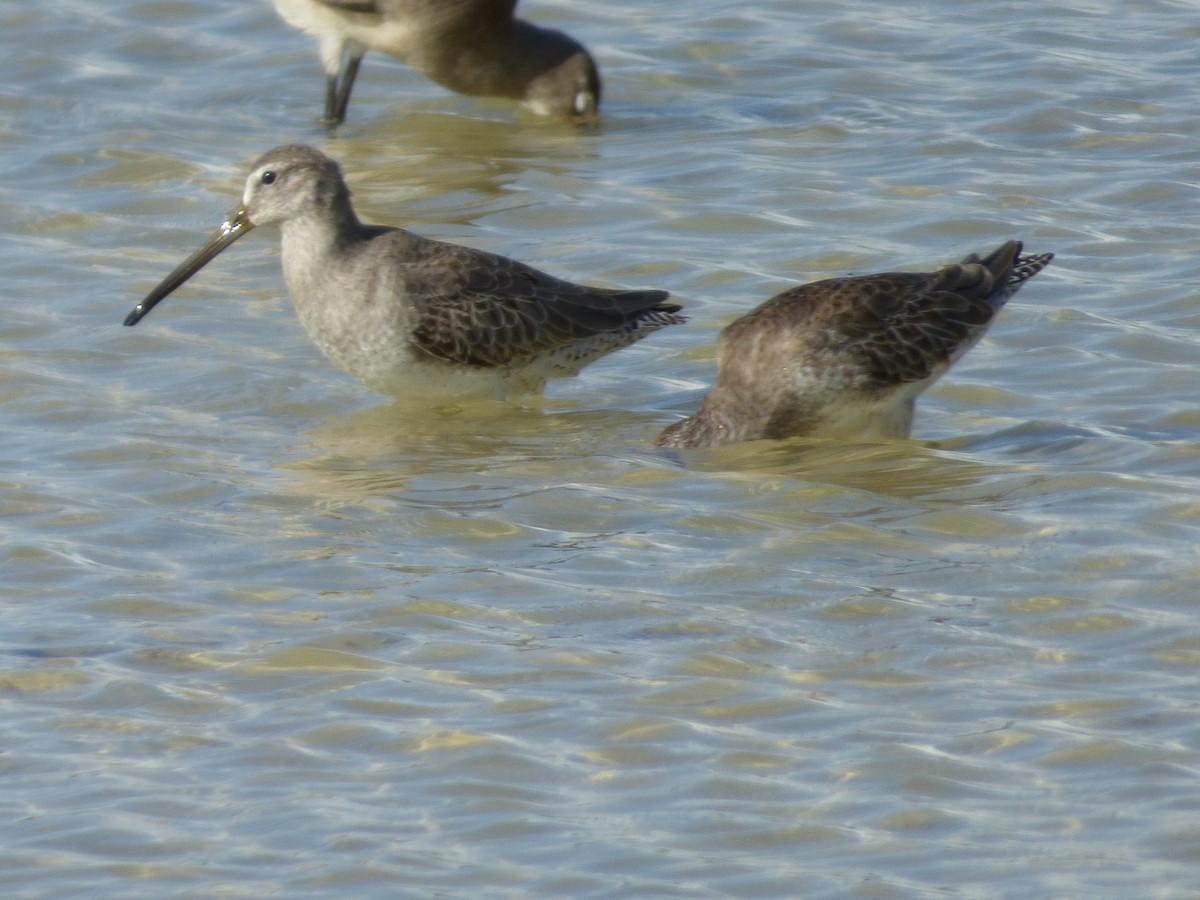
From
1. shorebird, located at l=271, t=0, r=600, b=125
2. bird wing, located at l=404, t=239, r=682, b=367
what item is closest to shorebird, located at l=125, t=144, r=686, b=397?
bird wing, located at l=404, t=239, r=682, b=367

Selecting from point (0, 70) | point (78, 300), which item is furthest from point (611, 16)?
point (78, 300)

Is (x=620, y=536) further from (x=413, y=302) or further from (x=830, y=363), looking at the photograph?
(x=413, y=302)

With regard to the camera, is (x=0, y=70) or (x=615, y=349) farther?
(x=0, y=70)

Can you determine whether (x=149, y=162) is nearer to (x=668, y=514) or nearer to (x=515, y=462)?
(x=515, y=462)

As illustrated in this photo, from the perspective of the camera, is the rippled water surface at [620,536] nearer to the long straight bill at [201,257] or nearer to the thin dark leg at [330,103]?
the long straight bill at [201,257]

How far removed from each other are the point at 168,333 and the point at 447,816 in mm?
4620

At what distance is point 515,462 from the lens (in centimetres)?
768

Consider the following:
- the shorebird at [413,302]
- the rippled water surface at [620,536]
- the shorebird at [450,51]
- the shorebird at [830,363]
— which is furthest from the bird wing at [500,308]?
the shorebird at [450,51]

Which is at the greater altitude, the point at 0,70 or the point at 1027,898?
the point at 0,70

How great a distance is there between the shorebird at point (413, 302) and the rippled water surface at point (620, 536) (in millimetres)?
209

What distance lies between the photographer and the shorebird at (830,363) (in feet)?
25.4

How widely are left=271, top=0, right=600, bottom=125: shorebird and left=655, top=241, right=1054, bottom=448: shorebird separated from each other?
188 inches

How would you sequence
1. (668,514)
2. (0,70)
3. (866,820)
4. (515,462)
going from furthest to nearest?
1. (0,70)
2. (515,462)
3. (668,514)
4. (866,820)

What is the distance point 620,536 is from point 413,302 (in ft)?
6.34
